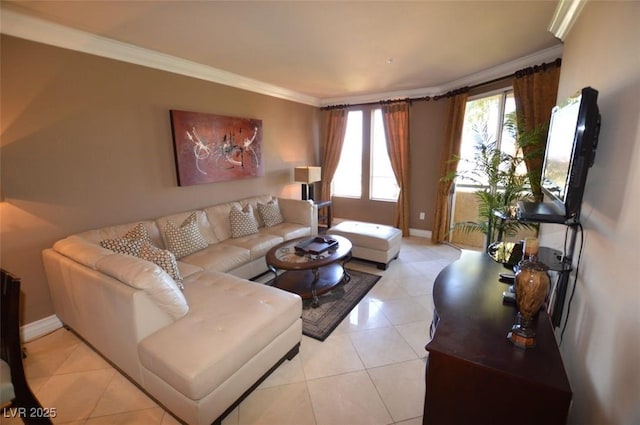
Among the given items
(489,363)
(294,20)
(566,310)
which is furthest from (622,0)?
(294,20)

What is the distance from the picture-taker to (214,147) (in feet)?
11.9

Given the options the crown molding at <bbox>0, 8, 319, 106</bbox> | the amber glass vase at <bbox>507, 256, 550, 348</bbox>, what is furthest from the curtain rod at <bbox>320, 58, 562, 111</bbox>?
the amber glass vase at <bbox>507, 256, 550, 348</bbox>

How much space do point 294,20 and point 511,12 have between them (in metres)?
1.69

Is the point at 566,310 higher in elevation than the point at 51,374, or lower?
higher

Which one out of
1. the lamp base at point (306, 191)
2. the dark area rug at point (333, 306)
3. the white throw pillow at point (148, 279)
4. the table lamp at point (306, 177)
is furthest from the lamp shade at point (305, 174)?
the white throw pillow at point (148, 279)

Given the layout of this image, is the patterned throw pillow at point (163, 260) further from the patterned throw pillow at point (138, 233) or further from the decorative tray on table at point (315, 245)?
the decorative tray on table at point (315, 245)

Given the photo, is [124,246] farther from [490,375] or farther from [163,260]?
[490,375]

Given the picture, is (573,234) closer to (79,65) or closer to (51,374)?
(51,374)

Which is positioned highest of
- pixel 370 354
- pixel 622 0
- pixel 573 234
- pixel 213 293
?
pixel 622 0

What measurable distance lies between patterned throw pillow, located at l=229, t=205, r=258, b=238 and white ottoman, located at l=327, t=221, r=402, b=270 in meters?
1.06

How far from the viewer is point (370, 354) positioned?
2139 mm

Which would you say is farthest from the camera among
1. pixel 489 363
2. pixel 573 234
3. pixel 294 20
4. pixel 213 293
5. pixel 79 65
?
pixel 79 65

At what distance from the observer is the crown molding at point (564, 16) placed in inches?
75.7

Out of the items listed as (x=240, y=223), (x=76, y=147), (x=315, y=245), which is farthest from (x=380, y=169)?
(x=76, y=147)
